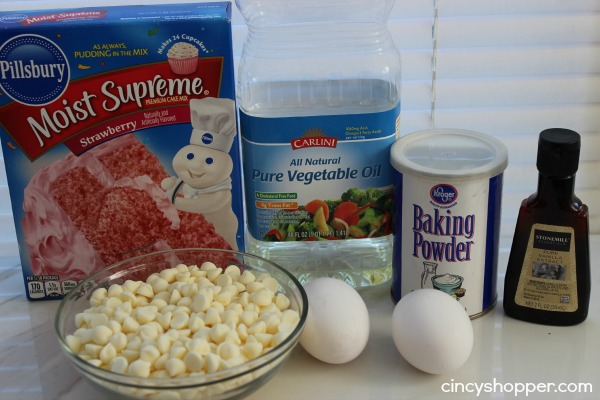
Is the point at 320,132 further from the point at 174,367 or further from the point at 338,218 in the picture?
the point at 174,367

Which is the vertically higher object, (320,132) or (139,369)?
(320,132)

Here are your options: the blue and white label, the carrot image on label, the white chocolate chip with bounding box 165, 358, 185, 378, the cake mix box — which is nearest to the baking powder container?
the blue and white label

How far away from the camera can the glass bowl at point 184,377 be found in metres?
0.91

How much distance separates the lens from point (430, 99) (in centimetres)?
141

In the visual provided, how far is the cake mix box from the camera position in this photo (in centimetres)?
107

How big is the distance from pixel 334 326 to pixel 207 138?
32cm

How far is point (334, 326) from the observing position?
3.37 feet

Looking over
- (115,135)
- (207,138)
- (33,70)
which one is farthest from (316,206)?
(33,70)

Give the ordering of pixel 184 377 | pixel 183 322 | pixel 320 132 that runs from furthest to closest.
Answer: pixel 320 132, pixel 183 322, pixel 184 377

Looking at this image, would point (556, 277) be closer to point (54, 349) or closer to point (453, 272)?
point (453, 272)

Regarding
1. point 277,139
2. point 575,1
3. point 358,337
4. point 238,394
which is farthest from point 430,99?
point 238,394

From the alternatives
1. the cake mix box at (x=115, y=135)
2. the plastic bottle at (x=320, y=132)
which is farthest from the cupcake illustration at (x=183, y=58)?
the plastic bottle at (x=320, y=132)

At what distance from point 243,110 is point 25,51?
12.1 inches

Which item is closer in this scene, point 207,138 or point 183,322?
point 183,322
